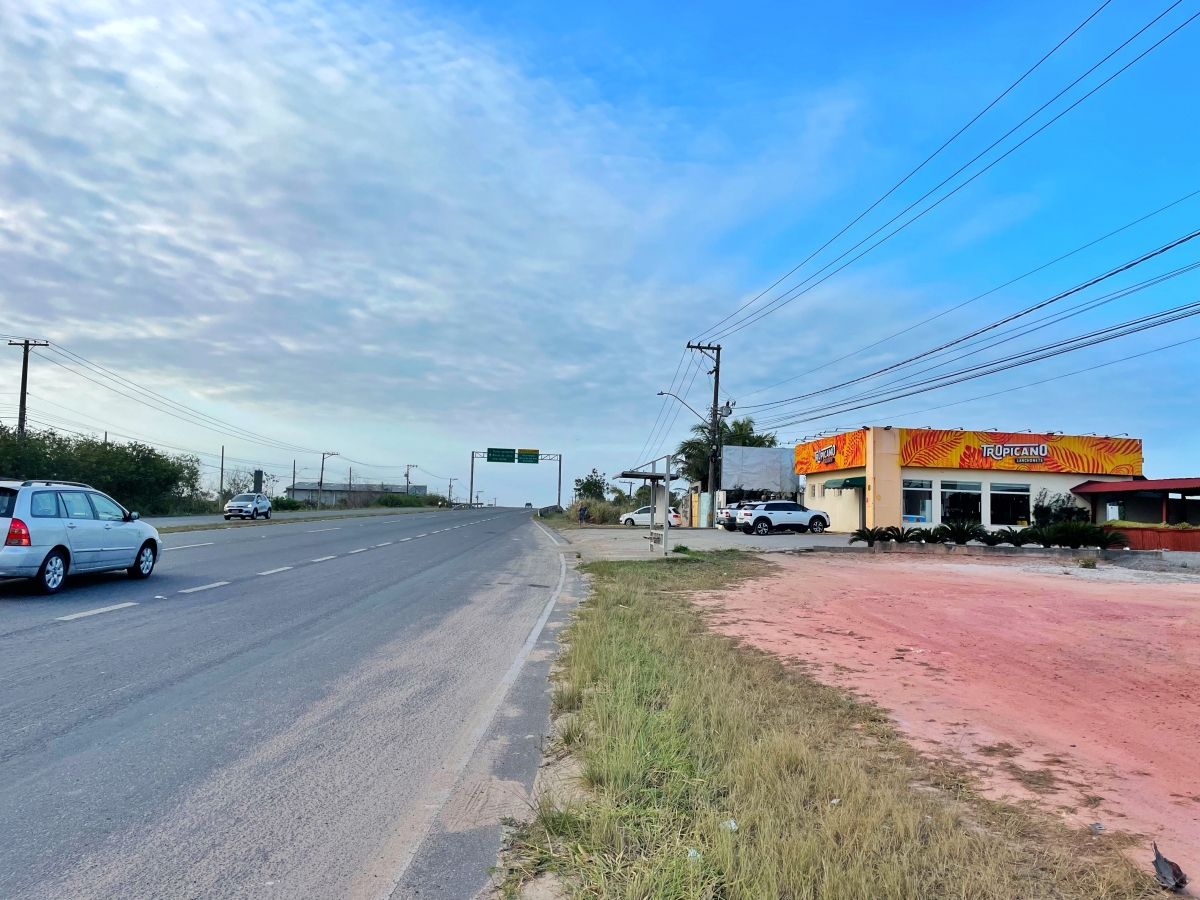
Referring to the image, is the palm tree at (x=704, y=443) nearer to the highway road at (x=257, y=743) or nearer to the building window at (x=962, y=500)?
the building window at (x=962, y=500)

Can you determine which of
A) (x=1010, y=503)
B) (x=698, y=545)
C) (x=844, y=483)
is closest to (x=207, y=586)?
(x=698, y=545)

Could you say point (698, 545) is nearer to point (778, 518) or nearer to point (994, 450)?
point (778, 518)

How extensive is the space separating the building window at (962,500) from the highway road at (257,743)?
1460 inches

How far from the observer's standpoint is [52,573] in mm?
11547

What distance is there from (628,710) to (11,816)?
3802mm

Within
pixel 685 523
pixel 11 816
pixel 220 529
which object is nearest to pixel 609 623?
pixel 11 816

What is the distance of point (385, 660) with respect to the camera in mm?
8422

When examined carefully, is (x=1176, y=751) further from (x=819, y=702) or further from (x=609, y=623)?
(x=609, y=623)

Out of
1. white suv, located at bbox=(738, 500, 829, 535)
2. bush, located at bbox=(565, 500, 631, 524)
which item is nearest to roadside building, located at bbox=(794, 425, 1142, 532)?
white suv, located at bbox=(738, 500, 829, 535)

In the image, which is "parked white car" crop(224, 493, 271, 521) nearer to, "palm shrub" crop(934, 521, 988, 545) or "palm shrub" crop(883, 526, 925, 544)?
"palm shrub" crop(883, 526, 925, 544)

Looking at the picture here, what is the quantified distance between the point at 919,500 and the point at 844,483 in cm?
461

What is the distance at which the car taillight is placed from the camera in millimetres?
10867

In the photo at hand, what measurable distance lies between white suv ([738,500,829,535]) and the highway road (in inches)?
1239

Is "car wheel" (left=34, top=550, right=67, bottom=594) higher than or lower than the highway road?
higher
